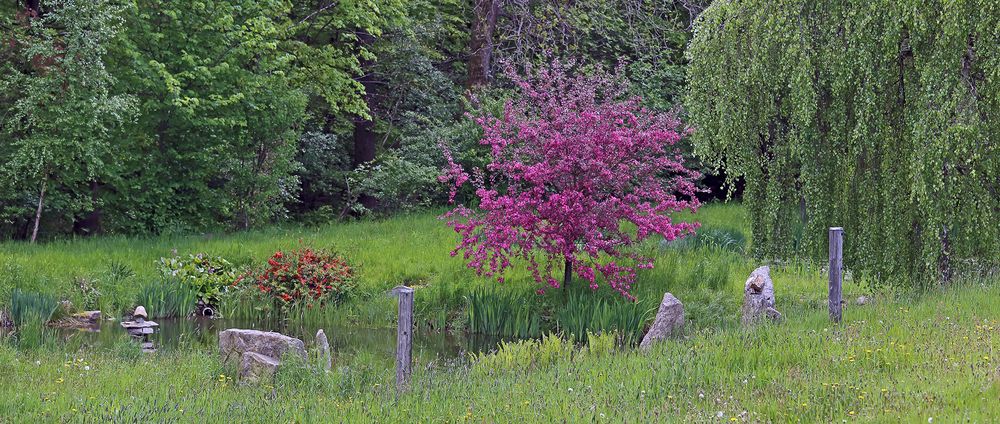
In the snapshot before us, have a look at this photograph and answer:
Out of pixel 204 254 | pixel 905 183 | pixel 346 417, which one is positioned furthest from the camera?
pixel 204 254

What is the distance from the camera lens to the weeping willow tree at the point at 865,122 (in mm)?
9852

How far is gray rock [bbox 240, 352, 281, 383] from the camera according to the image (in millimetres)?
9195

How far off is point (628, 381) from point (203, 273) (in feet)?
32.6

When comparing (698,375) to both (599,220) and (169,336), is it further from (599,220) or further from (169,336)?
(169,336)

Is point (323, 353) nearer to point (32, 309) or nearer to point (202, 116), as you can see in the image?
point (32, 309)

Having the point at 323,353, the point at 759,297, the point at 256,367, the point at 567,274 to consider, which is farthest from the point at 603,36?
the point at 256,367

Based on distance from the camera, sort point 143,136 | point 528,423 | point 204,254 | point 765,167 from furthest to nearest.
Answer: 1. point 143,136
2. point 204,254
3. point 765,167
4. point 528,423

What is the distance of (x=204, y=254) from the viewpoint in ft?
52.8

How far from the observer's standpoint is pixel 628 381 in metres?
7.34

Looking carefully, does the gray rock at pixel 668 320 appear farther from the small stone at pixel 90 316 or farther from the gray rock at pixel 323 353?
the small stone at pixel 90 316

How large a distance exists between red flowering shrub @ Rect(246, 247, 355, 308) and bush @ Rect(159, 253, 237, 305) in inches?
20.8

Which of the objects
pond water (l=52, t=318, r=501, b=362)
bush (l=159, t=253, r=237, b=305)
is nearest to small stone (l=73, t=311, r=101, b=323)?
pond water (l=52, t=318, r=501, b=362)

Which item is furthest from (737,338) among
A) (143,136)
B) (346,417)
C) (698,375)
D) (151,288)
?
(143,136)

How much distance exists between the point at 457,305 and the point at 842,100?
6.25 meters
